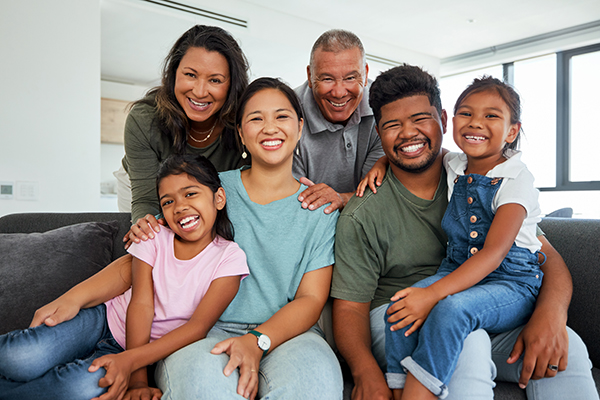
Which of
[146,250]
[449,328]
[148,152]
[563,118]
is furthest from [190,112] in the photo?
[563,118]

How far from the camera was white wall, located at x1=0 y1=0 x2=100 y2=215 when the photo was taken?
127 inches

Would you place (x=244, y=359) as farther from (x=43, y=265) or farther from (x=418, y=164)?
(x=43, y=265)

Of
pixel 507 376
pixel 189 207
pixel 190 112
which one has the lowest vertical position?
pixel 507 376

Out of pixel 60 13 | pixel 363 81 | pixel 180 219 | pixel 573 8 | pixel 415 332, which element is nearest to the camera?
pixel 415 332

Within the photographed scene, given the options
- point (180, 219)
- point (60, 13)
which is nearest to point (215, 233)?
point (180, 219)

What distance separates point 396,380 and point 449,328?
0.68ft

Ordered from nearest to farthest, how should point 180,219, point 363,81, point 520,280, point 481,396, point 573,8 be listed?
point 481,396 < point 520,280 < point 180,219 < point 363,81 < point 573,8

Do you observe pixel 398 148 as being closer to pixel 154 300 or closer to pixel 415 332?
pixel 415 332

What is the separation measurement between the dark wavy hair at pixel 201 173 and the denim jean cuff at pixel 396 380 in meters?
0.63

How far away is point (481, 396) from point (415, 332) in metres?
0.20

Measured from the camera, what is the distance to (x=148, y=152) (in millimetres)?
1838

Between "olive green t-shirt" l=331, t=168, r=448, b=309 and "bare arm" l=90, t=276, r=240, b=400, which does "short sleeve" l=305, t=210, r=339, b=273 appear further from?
"bare arm" l=90, t=276, r=240, b=400

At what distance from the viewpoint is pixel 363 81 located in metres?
1.99

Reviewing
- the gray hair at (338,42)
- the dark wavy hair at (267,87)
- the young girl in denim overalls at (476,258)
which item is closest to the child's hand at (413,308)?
the young girl in denim overalls at (476,258)
